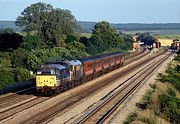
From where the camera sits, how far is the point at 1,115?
30.1 metres

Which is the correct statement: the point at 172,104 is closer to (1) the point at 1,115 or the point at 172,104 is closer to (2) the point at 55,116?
(2) the point at 55,116

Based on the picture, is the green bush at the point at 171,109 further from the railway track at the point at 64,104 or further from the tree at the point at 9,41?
the tree at the point at 9,41

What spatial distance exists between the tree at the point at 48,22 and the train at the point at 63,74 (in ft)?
157

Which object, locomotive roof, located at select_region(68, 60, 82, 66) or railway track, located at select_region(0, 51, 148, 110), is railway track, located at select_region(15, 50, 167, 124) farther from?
railway track, located at select_region(0, 51, 148, 110)

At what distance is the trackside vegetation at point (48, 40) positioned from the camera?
229ft

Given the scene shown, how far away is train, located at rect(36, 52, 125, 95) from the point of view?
3866cm

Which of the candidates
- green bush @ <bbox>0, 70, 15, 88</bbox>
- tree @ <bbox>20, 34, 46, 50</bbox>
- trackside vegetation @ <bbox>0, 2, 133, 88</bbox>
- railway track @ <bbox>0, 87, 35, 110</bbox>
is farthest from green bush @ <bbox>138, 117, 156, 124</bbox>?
tree @ <bbox>20, 34, 46, 50</bbox>

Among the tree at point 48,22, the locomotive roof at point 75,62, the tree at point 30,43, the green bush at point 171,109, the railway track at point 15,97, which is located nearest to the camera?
the green bush at point 171,109

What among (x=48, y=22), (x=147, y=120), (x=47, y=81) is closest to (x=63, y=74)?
(x=47, y=81)

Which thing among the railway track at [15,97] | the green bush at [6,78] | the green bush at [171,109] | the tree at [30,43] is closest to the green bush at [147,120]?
the green bush at [171,109]

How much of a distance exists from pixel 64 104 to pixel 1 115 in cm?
613

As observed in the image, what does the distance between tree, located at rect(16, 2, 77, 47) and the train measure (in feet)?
157

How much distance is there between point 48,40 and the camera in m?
104

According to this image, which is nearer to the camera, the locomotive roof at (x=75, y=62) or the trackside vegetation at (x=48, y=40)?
the locomotive roof at (x=75, y=62)
